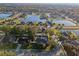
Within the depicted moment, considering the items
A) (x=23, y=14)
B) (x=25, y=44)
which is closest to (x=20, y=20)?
(x=23, y=14)

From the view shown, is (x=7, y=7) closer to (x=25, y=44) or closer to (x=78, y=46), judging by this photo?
(x=25, y=44)

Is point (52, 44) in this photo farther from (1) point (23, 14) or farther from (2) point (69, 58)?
(1) point (23, 14)

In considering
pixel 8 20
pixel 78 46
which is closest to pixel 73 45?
pixel 78 46

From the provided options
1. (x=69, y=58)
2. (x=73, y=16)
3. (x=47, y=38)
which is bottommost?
(x=69, y=58)

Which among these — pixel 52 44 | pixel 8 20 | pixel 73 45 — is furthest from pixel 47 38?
pixel 8 20

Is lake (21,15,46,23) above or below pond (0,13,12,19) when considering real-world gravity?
below

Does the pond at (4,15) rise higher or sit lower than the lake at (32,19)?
higher

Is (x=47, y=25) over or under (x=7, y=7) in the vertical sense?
under

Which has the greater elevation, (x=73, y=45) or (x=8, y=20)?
(x=8, y=20)
